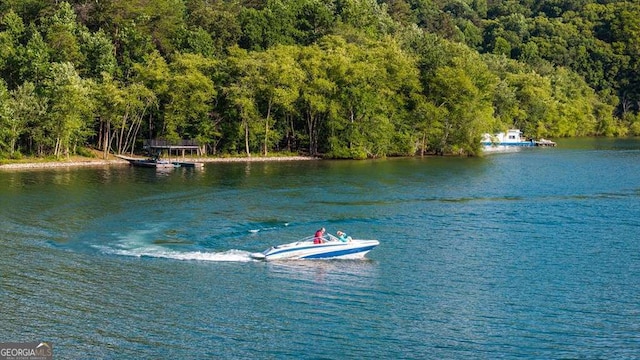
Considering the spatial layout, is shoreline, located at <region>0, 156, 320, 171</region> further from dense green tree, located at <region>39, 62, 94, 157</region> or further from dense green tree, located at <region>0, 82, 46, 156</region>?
dense green tree, located at <region>0, 82, 46, 156</region>

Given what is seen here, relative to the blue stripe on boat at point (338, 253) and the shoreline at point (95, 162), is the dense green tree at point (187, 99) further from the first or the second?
the blue stripe on boat at point (338, 253)

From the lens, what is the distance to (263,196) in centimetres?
Result: 7644

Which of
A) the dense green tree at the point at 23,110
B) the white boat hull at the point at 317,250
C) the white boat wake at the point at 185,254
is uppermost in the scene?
the dense green tree at the point at 23,110

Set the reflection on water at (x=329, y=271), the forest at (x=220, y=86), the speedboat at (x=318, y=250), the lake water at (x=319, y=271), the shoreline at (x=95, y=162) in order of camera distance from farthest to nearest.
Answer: the forest at (x=220, y=86), the shoreline at (x=95, y=162), the speedboat at (x=318, y=250), the reflection on water at (x=329, y=271), the lake water at (x=319, y=271)

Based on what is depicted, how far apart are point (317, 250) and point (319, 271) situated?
9.84ft

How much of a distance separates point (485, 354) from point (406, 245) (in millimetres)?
21056

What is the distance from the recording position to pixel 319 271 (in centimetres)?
4709

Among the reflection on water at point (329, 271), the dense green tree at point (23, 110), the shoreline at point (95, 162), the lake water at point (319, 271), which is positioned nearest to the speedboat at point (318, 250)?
the reflection on water at point (329, 271)

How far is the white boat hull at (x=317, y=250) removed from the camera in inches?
1951

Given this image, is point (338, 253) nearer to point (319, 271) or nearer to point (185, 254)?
point (319, 271)

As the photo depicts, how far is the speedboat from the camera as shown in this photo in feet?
163

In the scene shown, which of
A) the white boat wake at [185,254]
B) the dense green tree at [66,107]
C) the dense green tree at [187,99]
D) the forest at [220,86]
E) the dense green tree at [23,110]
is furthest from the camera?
the dense green tree at [187,99]

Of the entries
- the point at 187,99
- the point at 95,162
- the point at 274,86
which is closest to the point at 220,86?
the point at 187,99

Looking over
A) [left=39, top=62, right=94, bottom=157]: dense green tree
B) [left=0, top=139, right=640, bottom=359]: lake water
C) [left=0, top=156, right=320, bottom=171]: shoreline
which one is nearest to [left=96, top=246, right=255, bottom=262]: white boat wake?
[left=0, top=139, right=640, bottom=359]: lake water
